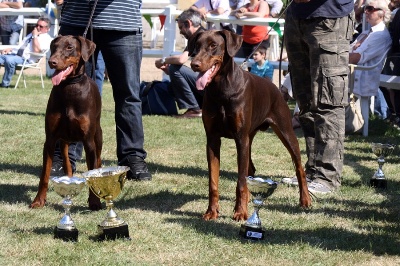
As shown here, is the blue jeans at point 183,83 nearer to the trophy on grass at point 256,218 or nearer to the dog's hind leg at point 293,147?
the dog's hind leg at point 293,147

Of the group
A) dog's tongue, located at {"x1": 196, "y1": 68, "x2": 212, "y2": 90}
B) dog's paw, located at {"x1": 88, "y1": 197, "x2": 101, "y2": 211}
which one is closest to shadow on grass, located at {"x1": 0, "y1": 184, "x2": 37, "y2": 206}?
dog's paw, located at {"x1": 88, "y1": 197, "x2": 101, "y2": 211}

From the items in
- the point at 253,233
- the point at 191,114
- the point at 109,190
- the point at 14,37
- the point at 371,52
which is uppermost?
the point at 371,52

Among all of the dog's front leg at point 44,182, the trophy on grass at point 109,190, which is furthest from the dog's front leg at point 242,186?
the dog's front leg at point 44,182

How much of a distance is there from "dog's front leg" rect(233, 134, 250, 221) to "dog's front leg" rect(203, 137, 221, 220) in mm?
137

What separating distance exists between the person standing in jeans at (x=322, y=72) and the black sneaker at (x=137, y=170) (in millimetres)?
1348

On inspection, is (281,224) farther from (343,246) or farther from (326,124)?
(326,124)

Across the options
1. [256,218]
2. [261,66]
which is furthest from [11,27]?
[256,218]

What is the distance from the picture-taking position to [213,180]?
4.86m

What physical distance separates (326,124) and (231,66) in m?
1.37

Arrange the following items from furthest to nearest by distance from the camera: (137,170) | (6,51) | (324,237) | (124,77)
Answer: (6,51), (137,170), (124,77), (324,237)

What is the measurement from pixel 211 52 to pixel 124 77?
62.3 inches

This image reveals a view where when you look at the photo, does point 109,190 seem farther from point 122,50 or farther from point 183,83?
point 183,83

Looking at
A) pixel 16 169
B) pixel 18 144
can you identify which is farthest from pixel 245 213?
pixel 18 144

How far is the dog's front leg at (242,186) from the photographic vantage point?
15.7ft
